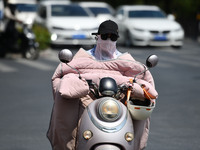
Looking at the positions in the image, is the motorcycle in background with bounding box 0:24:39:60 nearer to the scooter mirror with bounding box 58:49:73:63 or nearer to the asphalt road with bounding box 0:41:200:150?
the asphalt road with bounding box 0:41:200:150

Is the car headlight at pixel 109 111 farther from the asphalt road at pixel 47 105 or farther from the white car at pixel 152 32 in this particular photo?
the white car at pixel 152 32

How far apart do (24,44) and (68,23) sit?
4159 mm

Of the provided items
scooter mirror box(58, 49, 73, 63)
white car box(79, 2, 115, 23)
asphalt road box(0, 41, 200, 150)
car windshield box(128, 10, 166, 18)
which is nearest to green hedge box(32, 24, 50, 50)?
asphalt road box(0, 41, 200, 150)

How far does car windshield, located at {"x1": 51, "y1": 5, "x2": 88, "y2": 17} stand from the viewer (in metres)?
22.7

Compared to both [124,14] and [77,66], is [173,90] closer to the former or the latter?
[77,66]

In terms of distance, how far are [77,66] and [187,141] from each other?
238cm

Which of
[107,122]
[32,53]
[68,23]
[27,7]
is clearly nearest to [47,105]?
[107,122]

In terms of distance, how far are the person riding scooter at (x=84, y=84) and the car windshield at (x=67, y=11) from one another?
58.1 feet

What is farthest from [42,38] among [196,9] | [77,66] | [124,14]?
[196,9]

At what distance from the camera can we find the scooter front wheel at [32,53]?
17.3 metres

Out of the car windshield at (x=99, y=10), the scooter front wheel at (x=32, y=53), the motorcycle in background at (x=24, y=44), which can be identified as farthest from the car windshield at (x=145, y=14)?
the scooter front wheel at (x=32, y=53)

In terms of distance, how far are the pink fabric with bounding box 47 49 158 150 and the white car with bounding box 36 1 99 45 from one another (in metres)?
14.8

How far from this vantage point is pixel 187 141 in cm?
684

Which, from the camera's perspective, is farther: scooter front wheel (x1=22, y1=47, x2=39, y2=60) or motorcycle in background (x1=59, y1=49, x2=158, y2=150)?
scooter front wheel (x1=22, y1=47, x2=39, y2=60)
